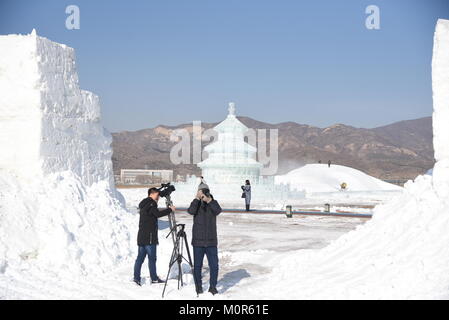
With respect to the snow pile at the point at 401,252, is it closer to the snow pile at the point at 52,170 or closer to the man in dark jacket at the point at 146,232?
the man in dark jacket at the point at 146,232

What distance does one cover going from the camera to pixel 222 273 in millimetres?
9344

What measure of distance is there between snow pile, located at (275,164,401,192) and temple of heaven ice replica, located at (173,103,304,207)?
8103 millimetres

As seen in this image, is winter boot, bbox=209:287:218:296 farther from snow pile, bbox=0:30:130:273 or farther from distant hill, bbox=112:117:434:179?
distant hill, bbox=112:117:434:179

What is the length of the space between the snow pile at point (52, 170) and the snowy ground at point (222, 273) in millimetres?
352

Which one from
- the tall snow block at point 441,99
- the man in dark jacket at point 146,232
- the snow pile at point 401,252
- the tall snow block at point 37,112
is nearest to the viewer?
the snow pile at point 401,252

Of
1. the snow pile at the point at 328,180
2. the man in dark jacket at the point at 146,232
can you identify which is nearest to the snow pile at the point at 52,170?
the man in dark jacket at the point at 146,232

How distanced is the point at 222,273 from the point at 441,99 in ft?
15.7

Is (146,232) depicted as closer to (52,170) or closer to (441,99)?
(52,170)

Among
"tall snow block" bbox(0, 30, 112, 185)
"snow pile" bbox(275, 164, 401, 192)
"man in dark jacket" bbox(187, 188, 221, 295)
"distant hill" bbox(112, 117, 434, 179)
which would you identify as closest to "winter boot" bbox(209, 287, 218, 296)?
"man in dark jacket" bbox(187, 188, 221, 295)

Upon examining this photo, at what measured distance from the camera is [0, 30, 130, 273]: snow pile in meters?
8.46

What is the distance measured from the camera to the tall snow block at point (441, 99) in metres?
8.23

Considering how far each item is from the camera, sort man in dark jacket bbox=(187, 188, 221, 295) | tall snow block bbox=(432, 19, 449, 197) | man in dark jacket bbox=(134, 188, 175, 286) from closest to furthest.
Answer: man in dark jacket bbox=(187, 188, 221, 295) → man in dark jacket bbox=(134, 188, 175, 286) → tall snow block bbox=(432, 19, 449, 197)

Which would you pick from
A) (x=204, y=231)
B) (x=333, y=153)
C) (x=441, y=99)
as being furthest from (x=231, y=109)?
(x=333, y=153)
